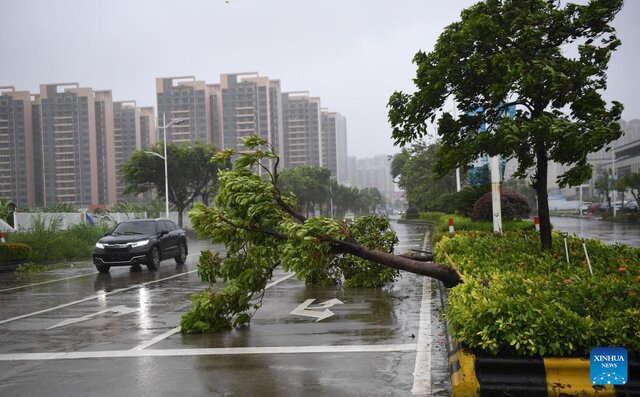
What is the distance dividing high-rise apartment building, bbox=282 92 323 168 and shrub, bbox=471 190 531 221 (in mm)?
116330

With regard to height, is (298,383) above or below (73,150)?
below

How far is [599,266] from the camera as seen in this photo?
8586mm

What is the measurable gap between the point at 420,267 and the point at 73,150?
11476cm

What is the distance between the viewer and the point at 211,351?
7.95m

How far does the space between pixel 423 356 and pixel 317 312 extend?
3.63m

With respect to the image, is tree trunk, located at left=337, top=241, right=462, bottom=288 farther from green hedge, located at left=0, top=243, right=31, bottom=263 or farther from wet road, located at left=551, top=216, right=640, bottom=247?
green hedge, located at left=0, top=243, right=31, bottom=263

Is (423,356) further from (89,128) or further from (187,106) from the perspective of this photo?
(89,128)

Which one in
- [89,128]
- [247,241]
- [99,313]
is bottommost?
[99,313]

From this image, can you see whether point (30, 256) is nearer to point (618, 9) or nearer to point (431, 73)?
point (431, 73)

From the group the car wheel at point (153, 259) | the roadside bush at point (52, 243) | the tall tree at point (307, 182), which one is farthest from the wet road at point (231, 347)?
the tall tree at point (307, 182)

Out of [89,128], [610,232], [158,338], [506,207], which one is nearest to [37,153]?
[89,128]

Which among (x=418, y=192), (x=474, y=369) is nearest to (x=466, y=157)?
(x=474, y=369)

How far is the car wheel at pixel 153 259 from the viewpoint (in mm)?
19225

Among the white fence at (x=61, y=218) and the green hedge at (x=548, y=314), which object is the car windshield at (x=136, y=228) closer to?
the white fence at (x=61, y=218)
